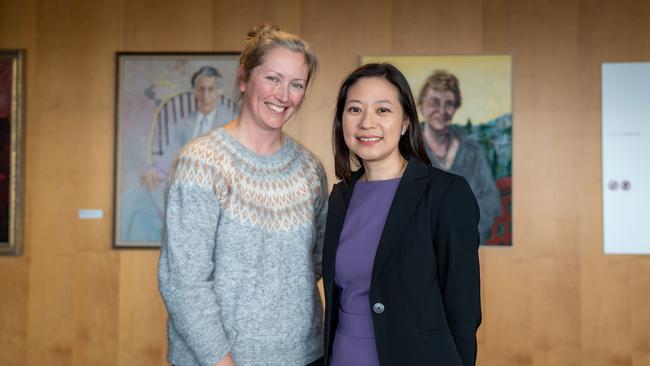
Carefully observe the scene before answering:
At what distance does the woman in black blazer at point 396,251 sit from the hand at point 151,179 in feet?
6.77

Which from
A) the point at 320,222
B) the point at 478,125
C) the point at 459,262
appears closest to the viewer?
the point at 459,262

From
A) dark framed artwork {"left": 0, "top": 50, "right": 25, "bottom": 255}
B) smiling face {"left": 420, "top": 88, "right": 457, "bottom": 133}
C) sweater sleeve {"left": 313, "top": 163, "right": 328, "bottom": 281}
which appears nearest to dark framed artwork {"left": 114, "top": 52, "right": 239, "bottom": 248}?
dark framed artwork {"left": 0, "top": 50, "right": 25, "bottom": 255}

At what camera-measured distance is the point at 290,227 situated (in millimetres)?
1714

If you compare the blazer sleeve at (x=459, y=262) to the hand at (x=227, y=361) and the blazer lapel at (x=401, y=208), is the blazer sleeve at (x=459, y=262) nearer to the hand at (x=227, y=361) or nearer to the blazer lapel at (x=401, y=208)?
the blazer lapel at (x=401, y=208)

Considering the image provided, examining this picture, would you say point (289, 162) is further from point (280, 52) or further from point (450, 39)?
point (450, 39)

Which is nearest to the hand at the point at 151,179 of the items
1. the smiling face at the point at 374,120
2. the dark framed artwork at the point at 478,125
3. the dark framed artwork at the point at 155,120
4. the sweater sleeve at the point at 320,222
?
the dark framed artwork at the point at 155,120

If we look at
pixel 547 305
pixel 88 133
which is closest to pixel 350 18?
pixel 88 133

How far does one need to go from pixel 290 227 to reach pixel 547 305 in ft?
7.56

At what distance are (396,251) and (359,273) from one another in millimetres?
136

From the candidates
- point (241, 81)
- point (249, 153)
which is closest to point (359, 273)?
point (249, 153)

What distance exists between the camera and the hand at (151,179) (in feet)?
11.5

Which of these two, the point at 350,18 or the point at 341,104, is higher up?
the point at 350,18

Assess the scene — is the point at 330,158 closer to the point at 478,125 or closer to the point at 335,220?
the point at 478,125

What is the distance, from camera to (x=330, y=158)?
3494 millimetres
